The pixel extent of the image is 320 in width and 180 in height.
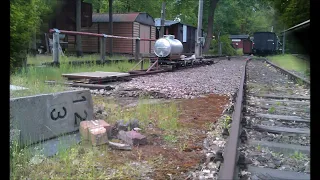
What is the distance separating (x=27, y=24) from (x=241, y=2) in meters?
37.8

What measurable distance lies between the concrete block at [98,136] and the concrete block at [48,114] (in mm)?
439

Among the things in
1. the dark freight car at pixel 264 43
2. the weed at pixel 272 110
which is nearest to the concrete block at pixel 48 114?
the weed at pixel 272 110

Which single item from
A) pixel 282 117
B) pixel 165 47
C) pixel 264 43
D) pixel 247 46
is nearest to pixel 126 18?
pixel 165 47

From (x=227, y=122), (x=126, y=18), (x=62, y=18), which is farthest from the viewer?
(x=126, y=18)

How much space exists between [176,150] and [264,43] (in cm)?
4005

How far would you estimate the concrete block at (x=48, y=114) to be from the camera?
323 centimetres

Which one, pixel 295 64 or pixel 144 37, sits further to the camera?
pixel 144 37

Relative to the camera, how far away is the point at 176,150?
3.49 metres

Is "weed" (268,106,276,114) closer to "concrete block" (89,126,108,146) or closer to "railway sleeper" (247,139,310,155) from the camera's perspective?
"railway sleeper" (247,139,310,155)

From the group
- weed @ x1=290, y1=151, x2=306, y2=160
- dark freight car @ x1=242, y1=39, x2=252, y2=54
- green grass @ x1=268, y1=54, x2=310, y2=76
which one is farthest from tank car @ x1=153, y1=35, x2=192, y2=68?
dark freight car @ x1=242, y1=39, x2=252, y2=54

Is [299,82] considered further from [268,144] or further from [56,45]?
[56,45]

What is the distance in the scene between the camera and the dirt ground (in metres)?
2.93
